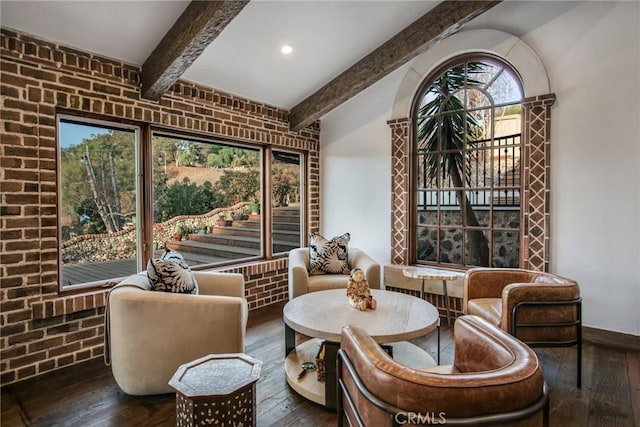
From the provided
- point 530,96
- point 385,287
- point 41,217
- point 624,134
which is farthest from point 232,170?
point 624,134

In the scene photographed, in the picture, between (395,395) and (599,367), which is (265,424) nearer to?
(395,395)

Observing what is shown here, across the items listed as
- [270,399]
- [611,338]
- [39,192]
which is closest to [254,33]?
[39,192]

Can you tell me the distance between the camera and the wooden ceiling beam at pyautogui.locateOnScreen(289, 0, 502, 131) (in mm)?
3178

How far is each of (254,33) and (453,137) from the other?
7.96ft

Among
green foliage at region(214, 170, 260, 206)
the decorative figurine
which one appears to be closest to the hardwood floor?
the decorative figurine

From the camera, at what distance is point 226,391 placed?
5.28 feet

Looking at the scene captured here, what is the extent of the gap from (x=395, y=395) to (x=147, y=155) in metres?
3.06

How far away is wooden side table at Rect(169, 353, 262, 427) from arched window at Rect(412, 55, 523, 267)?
2.97 meters

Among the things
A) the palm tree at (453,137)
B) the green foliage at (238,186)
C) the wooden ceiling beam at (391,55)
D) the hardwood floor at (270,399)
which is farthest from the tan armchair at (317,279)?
the wooden ceiling beam at (391,55)

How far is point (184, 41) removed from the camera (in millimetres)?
2660

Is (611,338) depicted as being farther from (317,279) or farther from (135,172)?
(135,172)

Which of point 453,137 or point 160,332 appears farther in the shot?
point 453,137

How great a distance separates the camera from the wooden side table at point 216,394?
1.59 m

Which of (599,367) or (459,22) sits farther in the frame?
(459,22)
